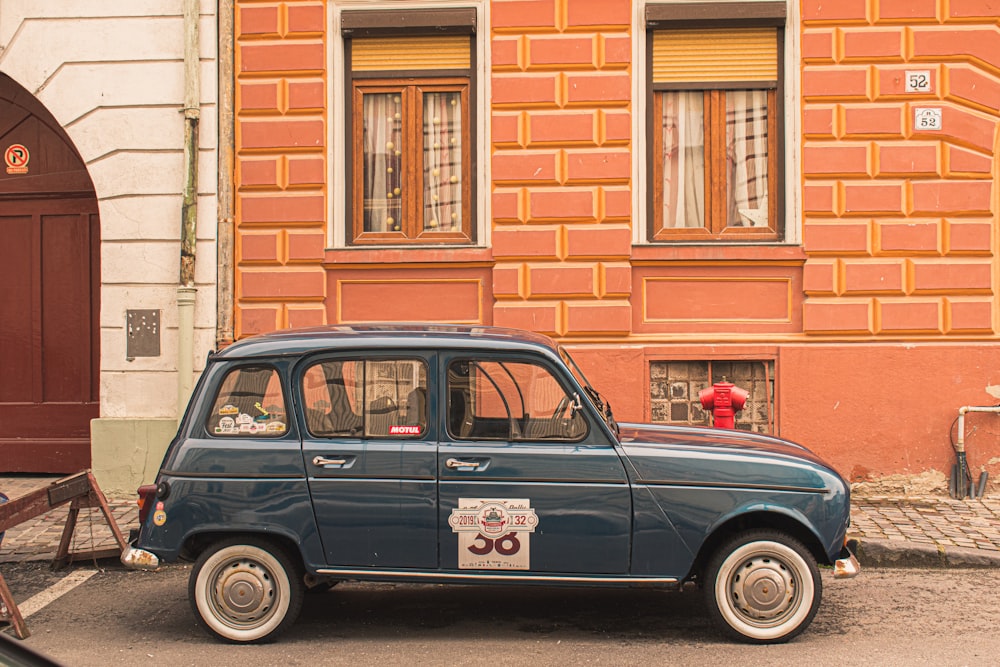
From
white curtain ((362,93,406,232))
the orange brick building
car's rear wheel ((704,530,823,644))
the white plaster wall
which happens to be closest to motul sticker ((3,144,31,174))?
the white plaster wall

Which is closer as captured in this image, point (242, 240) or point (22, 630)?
point (22, 630)

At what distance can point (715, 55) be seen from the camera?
406 inches

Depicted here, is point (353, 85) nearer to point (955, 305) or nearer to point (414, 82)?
point (414, 82)

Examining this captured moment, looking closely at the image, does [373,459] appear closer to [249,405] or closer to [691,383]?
[249,405]

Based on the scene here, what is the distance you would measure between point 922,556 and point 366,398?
4.13m

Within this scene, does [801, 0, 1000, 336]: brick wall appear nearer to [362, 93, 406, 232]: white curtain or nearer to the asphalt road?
the asphalt road

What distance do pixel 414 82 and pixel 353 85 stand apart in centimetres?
59

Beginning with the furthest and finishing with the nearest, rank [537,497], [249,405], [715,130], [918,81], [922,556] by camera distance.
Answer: [715,130], [918,81], [922,556], [249,405], [537,497]

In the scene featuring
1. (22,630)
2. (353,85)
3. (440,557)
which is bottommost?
(22,630)

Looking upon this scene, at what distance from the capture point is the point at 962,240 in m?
9.77

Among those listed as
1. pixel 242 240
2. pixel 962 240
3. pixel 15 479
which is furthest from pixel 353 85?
pixel 962 240

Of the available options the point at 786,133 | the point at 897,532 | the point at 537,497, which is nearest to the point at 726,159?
the point at 786,133

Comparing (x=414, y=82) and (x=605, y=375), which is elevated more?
(x=414, y=82)

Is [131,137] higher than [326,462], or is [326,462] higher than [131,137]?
[131,137]
